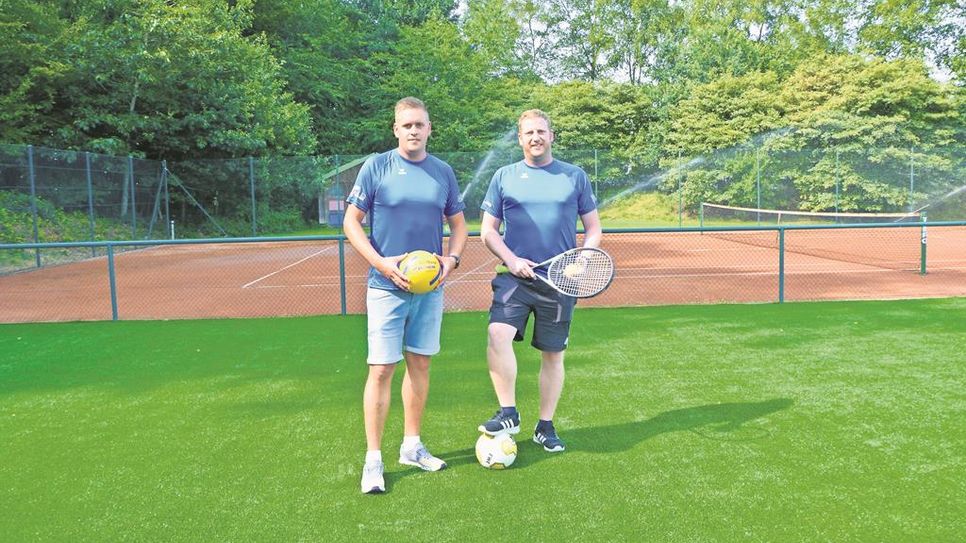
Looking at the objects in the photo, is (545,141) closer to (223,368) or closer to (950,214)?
(223,368)

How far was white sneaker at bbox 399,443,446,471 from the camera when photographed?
13.2ft

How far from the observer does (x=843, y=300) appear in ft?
32.6

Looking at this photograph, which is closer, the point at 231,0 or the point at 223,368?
the point at 223,368

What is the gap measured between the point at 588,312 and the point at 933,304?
4.35 meters

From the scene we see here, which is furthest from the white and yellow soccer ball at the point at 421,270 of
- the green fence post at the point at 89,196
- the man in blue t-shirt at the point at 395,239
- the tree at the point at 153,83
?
the tree at the point at 153,83

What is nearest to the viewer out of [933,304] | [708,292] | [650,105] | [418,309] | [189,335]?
[418,309]

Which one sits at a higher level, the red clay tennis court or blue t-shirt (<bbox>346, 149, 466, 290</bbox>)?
blue t-shirt (<bbox>346, 149, 466, 290</bbox>)

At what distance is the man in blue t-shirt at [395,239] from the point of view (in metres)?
3.70

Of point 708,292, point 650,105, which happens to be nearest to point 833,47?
point 650,105

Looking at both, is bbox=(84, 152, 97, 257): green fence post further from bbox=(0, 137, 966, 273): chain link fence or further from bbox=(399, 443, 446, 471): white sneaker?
bbox=(399, 443, 446, 471): white sneaker

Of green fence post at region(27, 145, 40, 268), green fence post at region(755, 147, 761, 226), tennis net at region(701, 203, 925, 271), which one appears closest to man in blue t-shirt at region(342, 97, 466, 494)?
tennis net at region(701, 203, 925, 271)

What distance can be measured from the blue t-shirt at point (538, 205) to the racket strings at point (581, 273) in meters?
0.15

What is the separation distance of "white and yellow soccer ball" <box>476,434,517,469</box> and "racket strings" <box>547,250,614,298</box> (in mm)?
888

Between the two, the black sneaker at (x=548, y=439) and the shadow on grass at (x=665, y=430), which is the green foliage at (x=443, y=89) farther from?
the black sneaker at (x=548, y=439)
